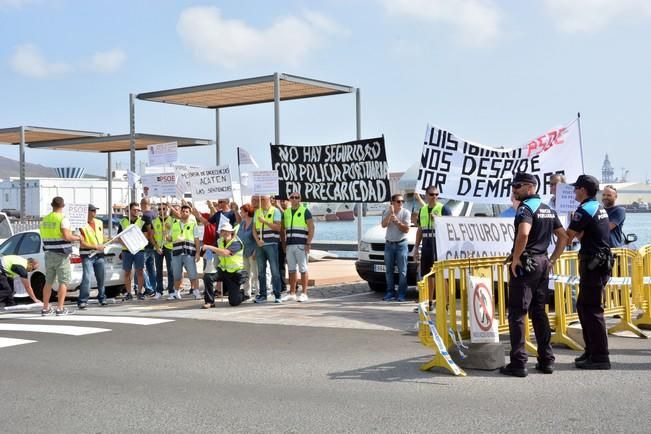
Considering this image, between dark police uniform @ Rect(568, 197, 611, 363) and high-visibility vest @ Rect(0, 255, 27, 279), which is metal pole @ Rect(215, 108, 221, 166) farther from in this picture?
dark police uniform @ Rect(568, 197, 611, 363)

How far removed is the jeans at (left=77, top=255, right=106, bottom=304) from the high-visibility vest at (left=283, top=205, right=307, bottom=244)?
135 inches

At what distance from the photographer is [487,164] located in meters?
13.4

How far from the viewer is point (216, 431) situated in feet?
20.2

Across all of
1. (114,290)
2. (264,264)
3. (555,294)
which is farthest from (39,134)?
(555,294)

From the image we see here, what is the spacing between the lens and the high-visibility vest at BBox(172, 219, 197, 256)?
15547 millimetres

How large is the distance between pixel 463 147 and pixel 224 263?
14.5 feet

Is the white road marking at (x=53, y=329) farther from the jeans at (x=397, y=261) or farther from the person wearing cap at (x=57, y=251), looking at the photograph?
the jeans at (x=397, y=261)

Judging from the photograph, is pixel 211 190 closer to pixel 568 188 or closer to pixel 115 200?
pixel 568 188

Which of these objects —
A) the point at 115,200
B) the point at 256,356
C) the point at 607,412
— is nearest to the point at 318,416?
the point at 607,412

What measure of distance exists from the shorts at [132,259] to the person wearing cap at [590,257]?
9.49 metres

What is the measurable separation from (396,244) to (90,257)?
17.7ft

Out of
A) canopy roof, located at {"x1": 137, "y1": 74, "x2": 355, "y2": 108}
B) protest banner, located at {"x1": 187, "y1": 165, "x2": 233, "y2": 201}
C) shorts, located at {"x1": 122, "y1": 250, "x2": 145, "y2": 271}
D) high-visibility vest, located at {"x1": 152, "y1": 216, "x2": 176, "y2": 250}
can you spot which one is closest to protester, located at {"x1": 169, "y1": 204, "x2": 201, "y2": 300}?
high-visibility vest, located at {"x1": 152, "y1": 216, "x2": 176, "y2": 250}

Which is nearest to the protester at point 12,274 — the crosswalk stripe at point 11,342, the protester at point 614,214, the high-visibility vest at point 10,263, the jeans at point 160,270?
the high-visibility vest at point 10,263

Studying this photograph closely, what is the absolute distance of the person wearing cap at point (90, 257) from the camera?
14.7 m
